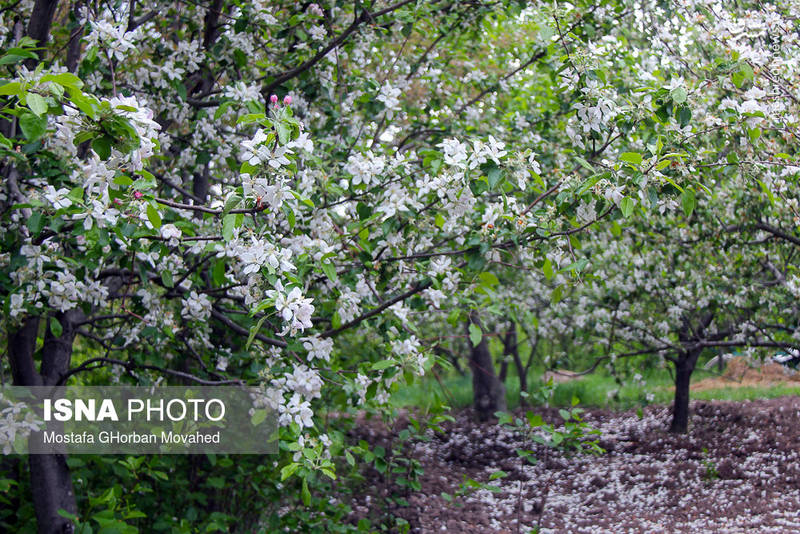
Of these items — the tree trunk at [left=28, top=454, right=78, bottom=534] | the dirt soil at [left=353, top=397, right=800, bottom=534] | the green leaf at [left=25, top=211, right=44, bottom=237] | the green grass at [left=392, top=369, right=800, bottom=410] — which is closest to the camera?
the green leaf at [left=25, top=211, right=44, bottom=237]

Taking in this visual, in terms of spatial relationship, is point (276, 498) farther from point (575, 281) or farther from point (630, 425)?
point (630, 425)

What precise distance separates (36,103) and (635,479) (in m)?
6.41

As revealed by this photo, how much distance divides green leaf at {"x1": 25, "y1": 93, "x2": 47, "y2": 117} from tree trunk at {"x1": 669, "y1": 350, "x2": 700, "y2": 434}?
7.10m

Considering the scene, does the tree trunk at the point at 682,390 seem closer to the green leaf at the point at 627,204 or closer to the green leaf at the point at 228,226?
the green leaf at the point at 627,204

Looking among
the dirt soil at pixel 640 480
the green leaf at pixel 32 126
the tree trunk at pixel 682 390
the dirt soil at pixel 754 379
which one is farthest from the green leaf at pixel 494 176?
the dirt soil at pixel 754 379

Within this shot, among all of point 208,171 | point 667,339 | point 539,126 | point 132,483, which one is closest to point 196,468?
point 132,483

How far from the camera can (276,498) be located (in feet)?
16.5

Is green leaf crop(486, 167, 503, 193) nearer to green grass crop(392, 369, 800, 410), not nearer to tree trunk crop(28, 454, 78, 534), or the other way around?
tree trunk crop(28, 454, 78, 534)

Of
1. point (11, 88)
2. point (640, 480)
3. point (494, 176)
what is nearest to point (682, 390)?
point (640, 480)

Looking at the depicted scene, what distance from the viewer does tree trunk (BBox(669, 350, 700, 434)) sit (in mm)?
7559

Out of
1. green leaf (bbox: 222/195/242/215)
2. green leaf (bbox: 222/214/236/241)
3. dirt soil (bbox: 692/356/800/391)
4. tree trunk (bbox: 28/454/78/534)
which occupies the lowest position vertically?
tree trunk (bbox: 28/454/78/534)

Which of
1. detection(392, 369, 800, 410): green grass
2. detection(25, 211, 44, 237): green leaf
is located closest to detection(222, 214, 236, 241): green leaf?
detection(25, 211, 44, 237): green leaf

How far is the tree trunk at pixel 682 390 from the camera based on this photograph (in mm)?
A: 7559

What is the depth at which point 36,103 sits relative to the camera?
174cm
